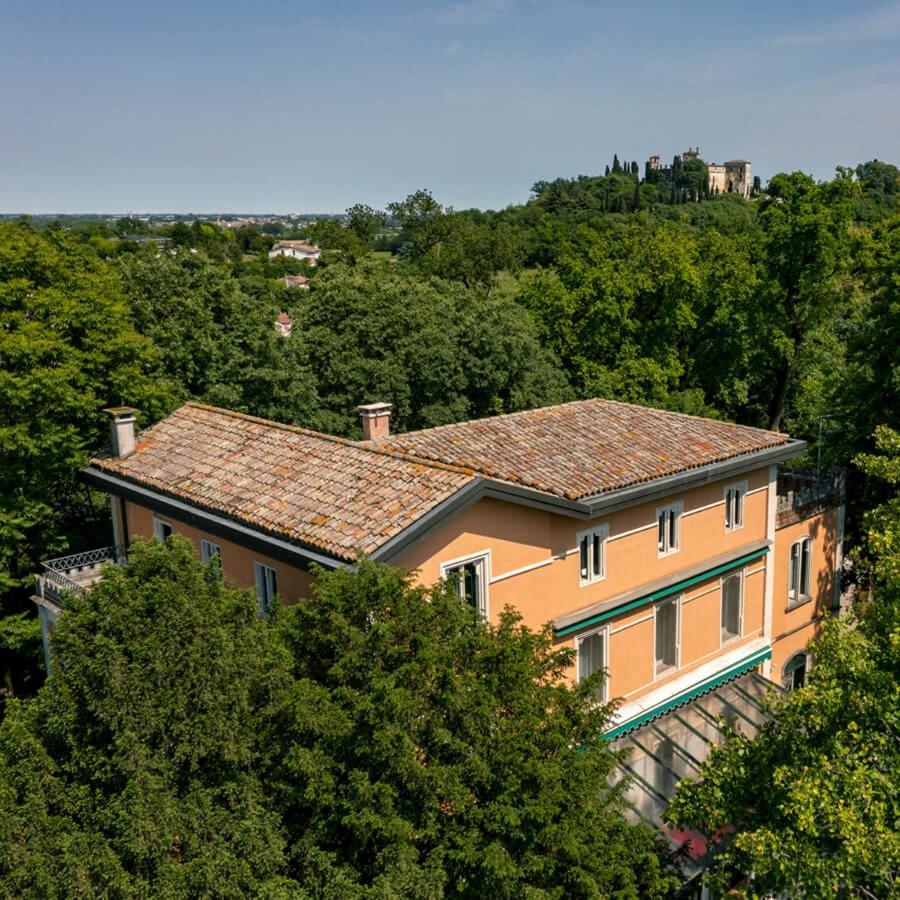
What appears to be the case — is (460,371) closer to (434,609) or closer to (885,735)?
(434,609)

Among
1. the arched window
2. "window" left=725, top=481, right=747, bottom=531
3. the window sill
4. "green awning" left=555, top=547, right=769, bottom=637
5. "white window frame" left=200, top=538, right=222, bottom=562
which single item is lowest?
the arched window

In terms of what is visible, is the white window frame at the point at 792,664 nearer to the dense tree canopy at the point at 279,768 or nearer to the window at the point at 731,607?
the window at the point at 731,607

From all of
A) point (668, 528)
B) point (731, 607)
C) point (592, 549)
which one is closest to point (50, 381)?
point (592, 549)

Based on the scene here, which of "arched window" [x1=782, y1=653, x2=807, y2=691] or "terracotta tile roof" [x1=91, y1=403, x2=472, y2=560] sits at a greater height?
"terracotta tile roof" [x1=91, y1=403, x2=472, y2=560]

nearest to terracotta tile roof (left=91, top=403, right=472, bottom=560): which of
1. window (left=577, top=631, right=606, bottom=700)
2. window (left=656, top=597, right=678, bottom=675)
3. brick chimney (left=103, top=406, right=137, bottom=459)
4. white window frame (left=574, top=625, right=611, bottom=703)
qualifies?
brick chimney (left=103, top=406, right=137, bottom=459)

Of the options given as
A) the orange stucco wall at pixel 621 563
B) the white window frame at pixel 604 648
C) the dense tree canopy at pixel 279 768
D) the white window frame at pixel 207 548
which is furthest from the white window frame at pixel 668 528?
the white window frame at pixel 207 548

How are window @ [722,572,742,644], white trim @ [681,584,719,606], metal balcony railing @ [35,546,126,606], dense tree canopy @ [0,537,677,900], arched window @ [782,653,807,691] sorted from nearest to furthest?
dense tree canopy @ [0,537,677,900]
metal balcony railing @ [35,546,126,606]
white trim @ [681,584,719,606]
window @ [722,572,742,644]
arched window @ [782,653,807,691]

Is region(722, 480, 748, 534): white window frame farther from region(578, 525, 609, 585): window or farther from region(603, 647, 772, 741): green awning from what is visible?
region(578, 525, 609, 585): window
